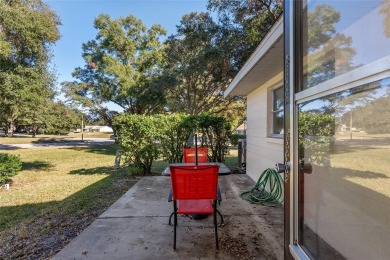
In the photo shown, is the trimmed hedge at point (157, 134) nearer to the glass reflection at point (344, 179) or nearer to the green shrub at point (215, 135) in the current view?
the green shrub at point (215, 135)

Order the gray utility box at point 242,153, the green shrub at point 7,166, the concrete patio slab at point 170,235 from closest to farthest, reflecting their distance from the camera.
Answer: the concrete patio slab at point 170,235, the green shrub at point 7,166, the gray utility box at point 242,153

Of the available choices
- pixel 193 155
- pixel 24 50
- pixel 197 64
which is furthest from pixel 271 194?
pixel 197 64

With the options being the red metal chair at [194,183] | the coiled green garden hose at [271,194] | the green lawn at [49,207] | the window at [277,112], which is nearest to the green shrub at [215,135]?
the green lawn at [49,207]

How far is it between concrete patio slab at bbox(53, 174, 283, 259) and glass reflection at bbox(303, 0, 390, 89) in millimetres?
2006

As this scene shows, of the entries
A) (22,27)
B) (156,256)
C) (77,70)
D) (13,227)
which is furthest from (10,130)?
(156,256)

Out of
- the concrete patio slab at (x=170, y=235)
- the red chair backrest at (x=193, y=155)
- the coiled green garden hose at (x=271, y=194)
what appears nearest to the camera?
the concrete patio slab at (x=170, y=235)

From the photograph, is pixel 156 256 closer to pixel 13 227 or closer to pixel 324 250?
pixel 324 250

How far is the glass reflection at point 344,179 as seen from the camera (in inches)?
54.9

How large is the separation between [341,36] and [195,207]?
91.5 inches

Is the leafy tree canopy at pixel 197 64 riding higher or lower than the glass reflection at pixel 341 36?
higher

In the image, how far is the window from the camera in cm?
513

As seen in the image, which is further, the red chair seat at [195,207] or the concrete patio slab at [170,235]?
the red chair seat at [195,207]

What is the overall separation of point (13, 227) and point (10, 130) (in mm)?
39082

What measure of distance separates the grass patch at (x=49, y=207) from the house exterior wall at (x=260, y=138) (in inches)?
127
